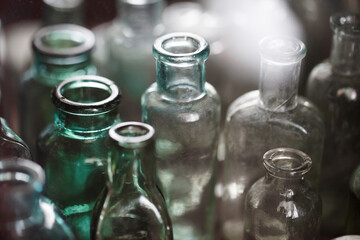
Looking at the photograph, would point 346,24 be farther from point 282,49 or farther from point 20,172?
point 20,172

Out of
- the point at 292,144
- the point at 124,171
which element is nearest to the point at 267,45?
the point at 292,144

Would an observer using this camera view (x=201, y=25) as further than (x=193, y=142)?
Yes

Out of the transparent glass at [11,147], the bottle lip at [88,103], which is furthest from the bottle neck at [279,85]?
the transparent glass at [11,147]

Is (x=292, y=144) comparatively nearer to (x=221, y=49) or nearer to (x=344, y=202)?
(x=344, y=202)

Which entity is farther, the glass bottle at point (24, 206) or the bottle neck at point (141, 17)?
the bottle neck at point (141, 17)

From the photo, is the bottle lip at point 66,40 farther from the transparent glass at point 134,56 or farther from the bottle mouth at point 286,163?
the bottle mouth at point 286,163

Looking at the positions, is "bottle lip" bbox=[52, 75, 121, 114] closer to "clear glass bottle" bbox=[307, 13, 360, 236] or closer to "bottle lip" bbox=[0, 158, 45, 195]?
"bottle lip" bbox=[0, 158, 45, 195]

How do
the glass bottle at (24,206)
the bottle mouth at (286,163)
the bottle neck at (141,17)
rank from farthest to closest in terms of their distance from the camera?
the bottle neck at (141,17), the bottle mouth at (286,163), the glass bottle at (24,206)
